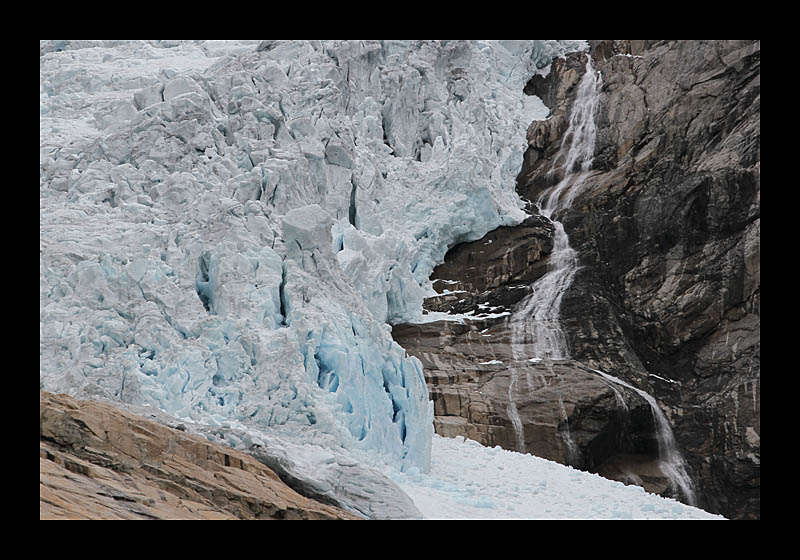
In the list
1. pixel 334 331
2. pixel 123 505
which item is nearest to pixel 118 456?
pixel 123 505

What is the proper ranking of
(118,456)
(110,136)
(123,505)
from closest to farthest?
(123,505), (118,456), (110,136)

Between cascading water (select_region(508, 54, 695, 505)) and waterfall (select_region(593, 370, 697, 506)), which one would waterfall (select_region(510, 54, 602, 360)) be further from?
waterfall (select_region(593, 370, 697, 506))

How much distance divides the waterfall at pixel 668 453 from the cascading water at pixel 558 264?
5.69 ft

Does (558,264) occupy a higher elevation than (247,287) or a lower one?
higher

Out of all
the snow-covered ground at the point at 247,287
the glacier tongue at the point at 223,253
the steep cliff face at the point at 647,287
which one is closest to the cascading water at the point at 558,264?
the steep cliff face at the point at 647,287

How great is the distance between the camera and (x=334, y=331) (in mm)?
11828

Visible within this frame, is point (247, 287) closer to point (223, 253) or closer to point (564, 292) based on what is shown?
point (223, 253)

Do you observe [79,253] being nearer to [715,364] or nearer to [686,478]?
[686,478]

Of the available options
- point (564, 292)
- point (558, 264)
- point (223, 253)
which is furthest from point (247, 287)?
point (558, 264)

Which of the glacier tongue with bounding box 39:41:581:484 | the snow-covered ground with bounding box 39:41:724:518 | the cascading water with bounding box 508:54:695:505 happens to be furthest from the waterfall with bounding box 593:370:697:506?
the snow-covered ground with bounding box 39:41:724:518

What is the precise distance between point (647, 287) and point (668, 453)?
536 cm

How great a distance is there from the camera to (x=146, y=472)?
7.75 m

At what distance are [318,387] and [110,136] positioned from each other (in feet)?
20.8

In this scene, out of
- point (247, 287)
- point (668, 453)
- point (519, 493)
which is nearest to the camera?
point (519, 493)
